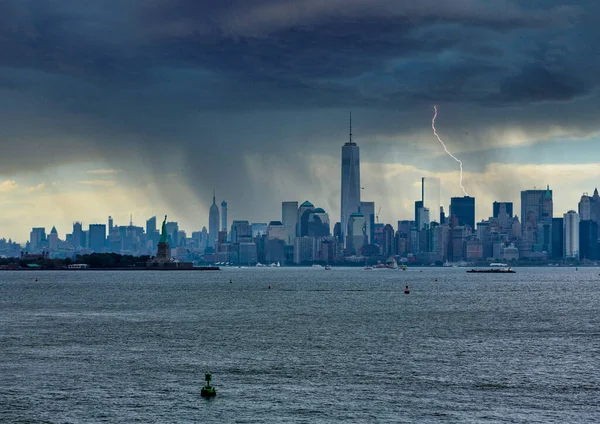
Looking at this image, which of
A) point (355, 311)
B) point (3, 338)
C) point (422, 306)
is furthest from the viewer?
point (422, 306)

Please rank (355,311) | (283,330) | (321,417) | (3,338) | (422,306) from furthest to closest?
(422,306) < (355,311) < (283,330) < (3,338) < (321,417)

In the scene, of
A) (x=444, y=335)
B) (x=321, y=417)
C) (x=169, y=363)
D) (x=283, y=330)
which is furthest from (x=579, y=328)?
(x=321, y=417)

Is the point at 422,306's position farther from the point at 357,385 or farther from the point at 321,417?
the point at 321,417

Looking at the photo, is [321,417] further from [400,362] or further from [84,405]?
[400,362]

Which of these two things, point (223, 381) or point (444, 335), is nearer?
point (223, 381)

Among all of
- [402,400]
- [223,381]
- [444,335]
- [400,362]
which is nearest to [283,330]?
[444,335]

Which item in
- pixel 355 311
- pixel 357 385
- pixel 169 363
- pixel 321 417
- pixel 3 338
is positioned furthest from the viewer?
pixel 355 311
